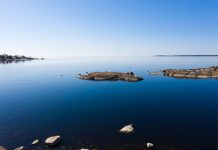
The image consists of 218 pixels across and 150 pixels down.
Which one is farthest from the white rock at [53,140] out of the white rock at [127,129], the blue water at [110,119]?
the white rock at [127,129]

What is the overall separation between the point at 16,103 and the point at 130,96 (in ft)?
108

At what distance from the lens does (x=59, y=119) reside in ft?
136

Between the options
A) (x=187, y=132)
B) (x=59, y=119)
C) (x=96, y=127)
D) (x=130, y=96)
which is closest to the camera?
(x=187, y=132)

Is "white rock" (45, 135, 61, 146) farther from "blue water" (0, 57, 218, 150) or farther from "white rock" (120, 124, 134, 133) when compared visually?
"white rock" (120, 124, 134, 133)

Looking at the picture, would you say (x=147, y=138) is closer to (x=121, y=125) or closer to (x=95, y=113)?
(x=121, y=125)

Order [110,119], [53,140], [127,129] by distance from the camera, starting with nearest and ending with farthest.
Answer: [53,140]
[127,129]
[110,119]

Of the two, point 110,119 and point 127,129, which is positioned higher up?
point 127,129

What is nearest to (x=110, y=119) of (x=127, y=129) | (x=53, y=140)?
(x=127, y=129)

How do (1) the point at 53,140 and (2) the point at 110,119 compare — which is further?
(2) the point at 110,119

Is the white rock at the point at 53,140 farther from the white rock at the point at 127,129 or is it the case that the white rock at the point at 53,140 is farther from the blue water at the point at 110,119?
the white rock at the point at 127,129

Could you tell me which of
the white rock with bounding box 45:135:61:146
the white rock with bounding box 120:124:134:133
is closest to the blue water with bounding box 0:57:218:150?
the white rock with bounding box 45:135:61:146

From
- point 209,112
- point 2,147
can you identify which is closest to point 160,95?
point 209,112

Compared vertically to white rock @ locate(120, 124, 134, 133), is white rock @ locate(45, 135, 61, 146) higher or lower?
lower

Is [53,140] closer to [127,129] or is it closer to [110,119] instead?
[127,129]
